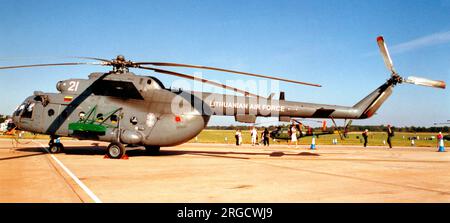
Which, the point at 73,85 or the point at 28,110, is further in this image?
the point at 28,110

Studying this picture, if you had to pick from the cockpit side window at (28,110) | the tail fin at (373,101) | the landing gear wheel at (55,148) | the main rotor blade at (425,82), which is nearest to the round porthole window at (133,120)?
the landing gear wheel at (55,148)

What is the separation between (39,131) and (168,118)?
644cm

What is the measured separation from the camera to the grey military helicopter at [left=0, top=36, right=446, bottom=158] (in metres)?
14.8

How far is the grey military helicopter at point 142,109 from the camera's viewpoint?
14.8 meters

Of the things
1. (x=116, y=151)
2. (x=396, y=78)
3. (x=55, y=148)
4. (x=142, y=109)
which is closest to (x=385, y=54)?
(x=396, y=78)

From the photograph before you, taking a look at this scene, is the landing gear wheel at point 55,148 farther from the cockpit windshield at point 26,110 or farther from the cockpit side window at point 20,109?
the cockpit side window at point 20,109

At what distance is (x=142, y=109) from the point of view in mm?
15125

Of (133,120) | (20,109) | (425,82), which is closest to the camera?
(425,82)

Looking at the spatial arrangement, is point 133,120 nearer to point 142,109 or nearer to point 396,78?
point 142,109
